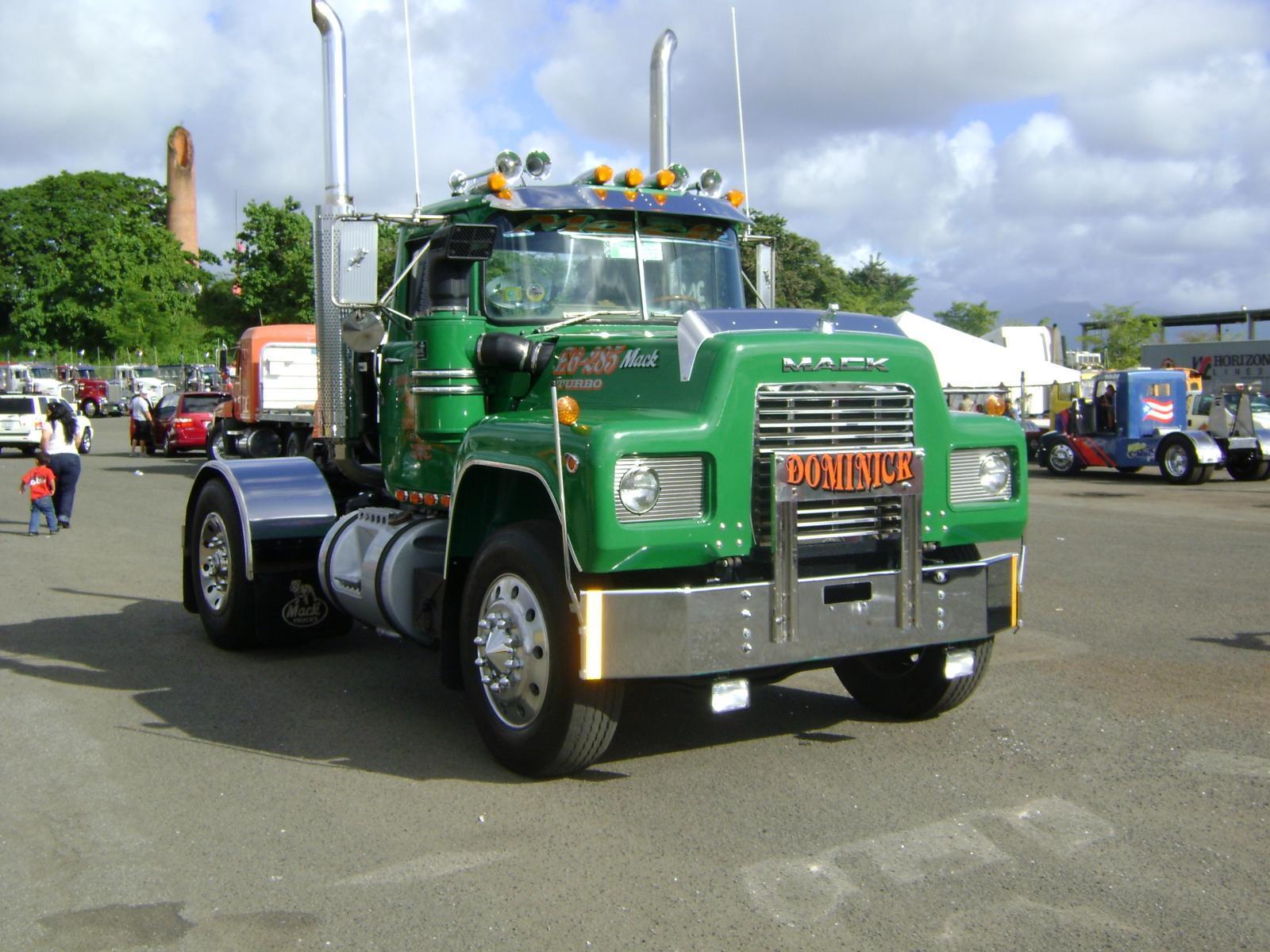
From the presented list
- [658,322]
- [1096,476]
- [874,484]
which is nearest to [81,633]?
[658,322]

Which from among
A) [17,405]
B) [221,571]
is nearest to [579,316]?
[221,571]

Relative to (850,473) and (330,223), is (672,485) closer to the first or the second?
(850,473)

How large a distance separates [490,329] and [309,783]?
238cm

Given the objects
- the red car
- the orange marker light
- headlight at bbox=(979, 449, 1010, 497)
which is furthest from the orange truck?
headlight at bbox=(979, 449, 1010, 497)

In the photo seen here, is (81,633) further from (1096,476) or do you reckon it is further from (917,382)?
(1096,476)

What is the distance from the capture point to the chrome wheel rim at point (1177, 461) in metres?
23.2

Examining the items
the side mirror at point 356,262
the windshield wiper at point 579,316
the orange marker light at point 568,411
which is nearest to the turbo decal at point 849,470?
the orange marker light at point 568,411

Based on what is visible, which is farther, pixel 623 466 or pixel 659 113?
pixel 659 113

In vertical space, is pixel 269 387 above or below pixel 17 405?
below

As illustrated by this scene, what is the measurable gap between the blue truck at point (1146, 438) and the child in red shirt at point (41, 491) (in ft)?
60.0

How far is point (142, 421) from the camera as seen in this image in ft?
104

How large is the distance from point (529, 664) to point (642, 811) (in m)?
0.76

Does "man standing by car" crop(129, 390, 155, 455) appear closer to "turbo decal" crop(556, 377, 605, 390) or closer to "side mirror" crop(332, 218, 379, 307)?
"side mirror" crop(332, 218, 379, 307)

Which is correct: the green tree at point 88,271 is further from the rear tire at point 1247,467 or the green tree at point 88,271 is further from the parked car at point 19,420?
the rear tire at point 1247,467
